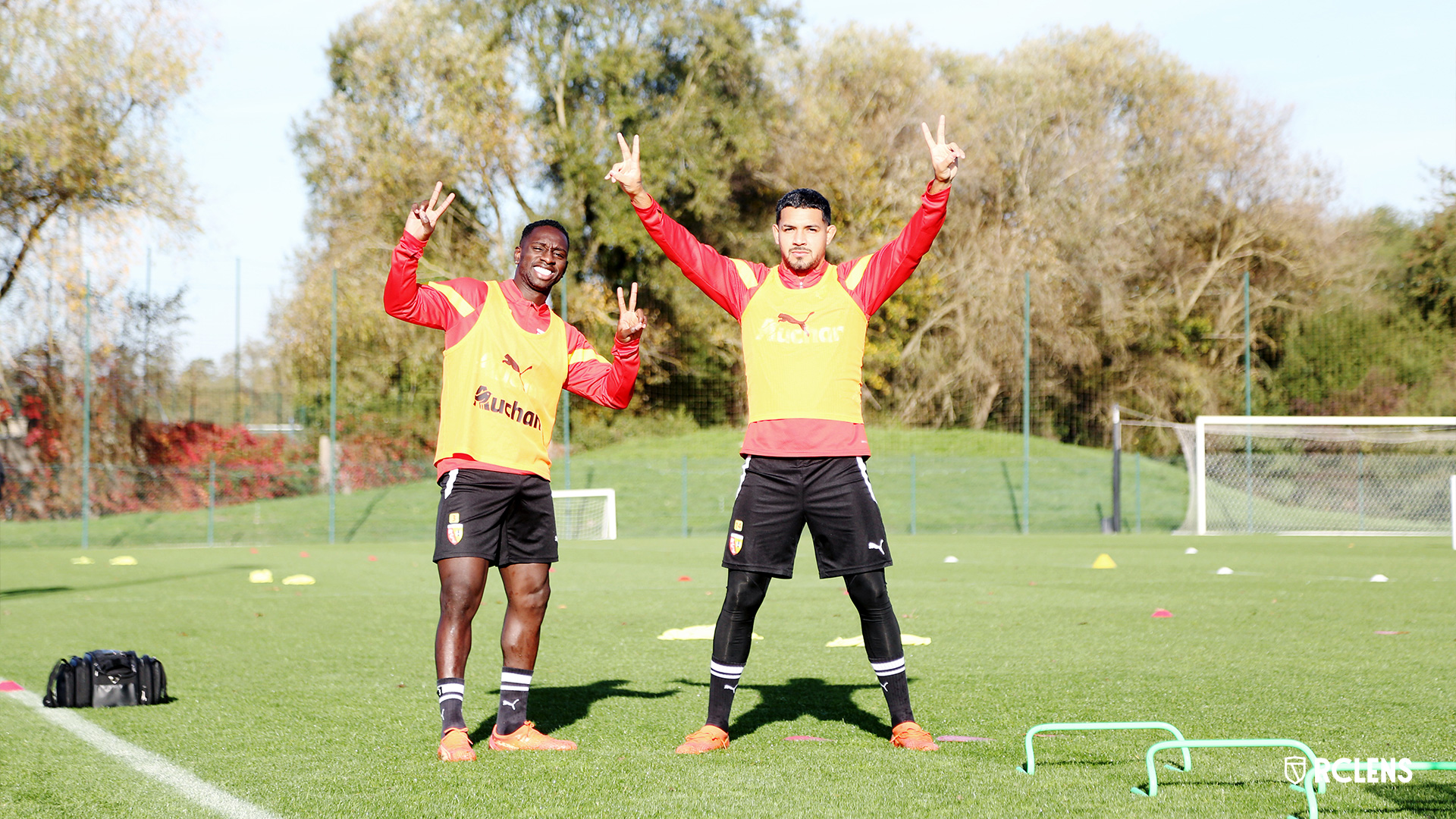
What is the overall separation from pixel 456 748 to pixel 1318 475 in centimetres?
2384

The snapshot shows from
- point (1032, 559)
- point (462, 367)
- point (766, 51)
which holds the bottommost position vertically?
point (1032, 559)

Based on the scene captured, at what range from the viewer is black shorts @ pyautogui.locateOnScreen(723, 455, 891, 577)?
4.42 meters

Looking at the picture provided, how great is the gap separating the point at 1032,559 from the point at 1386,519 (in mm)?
12408

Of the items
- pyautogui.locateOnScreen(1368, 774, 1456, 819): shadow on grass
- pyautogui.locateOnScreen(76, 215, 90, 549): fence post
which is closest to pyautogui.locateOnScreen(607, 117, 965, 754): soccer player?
pyautogui.locateOnScreen(1368, 774, 1456, 819): shadow on grass

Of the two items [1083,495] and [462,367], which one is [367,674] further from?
[1083,495]

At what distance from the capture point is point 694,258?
15.2ft

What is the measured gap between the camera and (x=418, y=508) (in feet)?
78.2

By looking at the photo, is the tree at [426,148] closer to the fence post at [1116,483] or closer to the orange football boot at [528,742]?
the fence post at [1116,483]

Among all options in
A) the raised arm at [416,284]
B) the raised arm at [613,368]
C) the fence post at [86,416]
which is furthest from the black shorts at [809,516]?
the fence post at [86,416]

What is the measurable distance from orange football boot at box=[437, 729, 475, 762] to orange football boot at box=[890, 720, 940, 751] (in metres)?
1.48

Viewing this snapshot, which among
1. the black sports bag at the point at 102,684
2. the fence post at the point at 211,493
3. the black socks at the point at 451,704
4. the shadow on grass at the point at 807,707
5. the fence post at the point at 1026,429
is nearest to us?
the black socks at the point at 451,704

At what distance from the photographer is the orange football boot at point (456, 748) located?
14.0 feet

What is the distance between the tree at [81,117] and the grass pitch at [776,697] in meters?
14.6

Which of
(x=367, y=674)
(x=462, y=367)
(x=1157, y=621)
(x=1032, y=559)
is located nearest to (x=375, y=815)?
(x=462, y=367)
